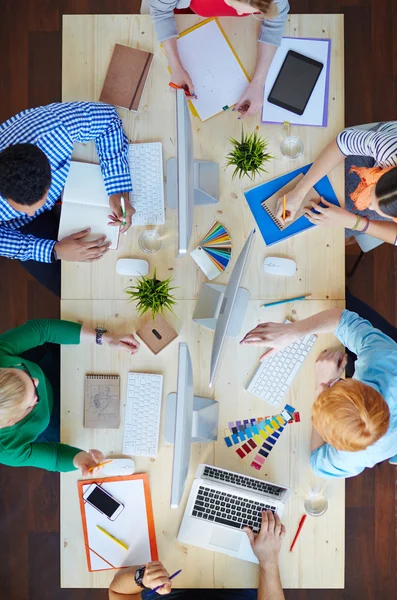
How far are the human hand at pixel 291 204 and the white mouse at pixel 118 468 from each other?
1.06 metres

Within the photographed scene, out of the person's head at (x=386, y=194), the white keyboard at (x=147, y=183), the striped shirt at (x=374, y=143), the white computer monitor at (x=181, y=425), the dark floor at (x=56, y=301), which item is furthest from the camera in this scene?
the dark floor at (x=56, y=301)

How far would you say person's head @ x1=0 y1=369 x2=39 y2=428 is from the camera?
5.39 feet

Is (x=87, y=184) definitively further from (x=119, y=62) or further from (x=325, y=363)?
(x=325, y=363)

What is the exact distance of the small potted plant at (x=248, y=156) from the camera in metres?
1.91

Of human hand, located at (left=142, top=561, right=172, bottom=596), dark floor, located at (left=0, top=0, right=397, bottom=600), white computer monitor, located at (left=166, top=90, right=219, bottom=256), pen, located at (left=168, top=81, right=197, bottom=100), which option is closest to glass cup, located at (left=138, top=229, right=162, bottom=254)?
white computer monitor, located at (left=166, top=90, right=219, bottom=256)

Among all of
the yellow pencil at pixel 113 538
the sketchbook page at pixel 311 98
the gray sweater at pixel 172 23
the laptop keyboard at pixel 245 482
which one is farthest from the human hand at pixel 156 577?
the gray sweater at pixel 172 23

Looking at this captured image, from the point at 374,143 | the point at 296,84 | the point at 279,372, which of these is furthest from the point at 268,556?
the point at 296,84

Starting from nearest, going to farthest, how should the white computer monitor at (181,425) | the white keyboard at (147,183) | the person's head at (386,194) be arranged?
1. the white computer monitor at (181,425)
2. the person's head at (386,194)
3. the white keyboard at (147,183)

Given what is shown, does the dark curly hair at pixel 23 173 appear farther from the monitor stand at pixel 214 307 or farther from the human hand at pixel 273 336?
the human hand at pixel 273 336

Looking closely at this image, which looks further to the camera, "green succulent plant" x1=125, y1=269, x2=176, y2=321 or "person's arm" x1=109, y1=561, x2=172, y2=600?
"green succulent plant" x1=125, y1=269, x2=176, y2=321

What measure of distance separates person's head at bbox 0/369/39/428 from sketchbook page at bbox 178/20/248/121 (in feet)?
3.80

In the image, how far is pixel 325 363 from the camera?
74.4 inches

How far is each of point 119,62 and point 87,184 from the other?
49 centimetres

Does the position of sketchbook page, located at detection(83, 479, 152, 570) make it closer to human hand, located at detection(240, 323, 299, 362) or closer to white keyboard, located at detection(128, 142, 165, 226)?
human hand, located at detection(240, 323, 299, 362)
